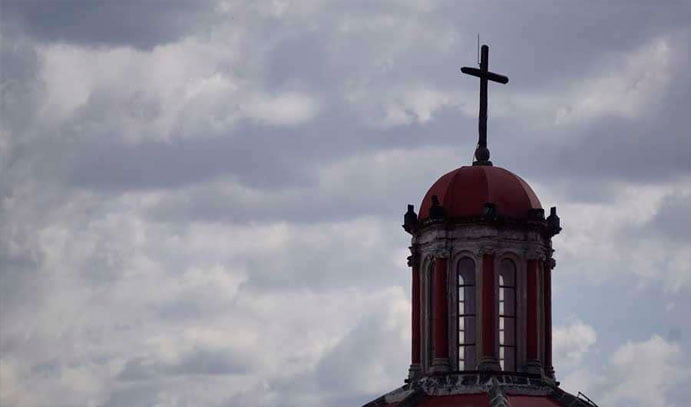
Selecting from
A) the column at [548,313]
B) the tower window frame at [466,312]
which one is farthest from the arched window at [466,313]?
the column at [548,313]

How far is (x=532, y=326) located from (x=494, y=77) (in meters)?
8.70

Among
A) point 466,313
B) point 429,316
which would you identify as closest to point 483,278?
point 466,313

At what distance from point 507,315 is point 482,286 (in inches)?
59.4

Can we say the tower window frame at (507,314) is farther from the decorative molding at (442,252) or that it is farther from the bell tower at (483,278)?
the decorative molding at (442,252)

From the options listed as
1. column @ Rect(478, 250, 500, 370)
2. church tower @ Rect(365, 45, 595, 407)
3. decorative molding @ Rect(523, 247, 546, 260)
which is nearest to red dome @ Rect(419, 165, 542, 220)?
church tower @ Rect(365, 45, 595, 407)

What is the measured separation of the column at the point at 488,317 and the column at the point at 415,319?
106 inches

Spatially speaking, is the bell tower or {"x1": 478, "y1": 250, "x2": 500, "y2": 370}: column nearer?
{"x1": 478, "y1": 250, "x2": 500, "y2": 370}: column

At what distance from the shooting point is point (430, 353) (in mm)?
→ 78000

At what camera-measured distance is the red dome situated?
78000mm

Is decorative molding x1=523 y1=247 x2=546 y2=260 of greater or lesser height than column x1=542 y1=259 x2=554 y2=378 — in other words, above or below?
above

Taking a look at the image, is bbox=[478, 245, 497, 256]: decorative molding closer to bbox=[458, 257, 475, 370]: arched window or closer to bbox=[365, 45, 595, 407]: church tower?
bbox=[365, 45, 595, 407]: church tower

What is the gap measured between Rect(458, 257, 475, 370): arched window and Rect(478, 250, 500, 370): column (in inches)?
30.9

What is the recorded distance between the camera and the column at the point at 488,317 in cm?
7650

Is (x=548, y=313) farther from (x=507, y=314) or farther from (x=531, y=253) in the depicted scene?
(x=531, y=253)
